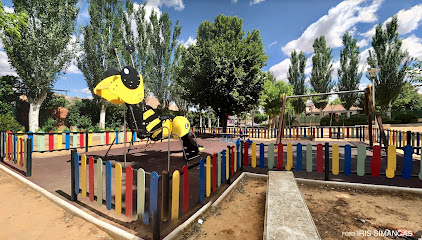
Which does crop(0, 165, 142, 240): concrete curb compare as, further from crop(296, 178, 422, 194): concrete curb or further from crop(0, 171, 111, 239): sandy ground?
crop(296, 178, 422, 194): concrete curb

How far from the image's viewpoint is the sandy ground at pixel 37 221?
2.27 metres

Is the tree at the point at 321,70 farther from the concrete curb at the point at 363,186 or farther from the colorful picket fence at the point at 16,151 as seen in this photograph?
the colorful picket fence at the point at 16,151

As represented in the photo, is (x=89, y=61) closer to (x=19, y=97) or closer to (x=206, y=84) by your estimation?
(x=19, y=97)

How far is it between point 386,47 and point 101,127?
3753 cm

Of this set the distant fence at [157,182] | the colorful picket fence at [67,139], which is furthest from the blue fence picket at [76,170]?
the colorful picket fence at [67,139]

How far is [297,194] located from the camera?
286 centimetres

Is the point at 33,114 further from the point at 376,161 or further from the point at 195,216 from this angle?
the point at 376,161

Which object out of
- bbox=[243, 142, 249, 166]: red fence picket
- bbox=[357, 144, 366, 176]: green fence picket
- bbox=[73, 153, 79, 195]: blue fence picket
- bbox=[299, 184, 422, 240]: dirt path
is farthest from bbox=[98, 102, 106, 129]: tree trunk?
bbox=[357, 144, 366, 176]: green fence picket

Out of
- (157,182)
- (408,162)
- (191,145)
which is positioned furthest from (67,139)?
(408,162)

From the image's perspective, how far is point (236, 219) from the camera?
270 centimetres

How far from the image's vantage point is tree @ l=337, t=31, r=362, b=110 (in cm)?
2773

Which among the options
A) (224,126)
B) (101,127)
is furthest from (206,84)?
(101,127)

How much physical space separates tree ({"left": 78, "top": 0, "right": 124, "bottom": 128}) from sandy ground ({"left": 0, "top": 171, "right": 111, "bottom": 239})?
14.6m

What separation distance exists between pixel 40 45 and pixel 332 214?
17.6 m
